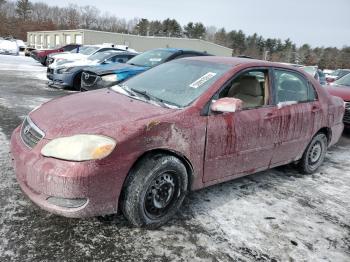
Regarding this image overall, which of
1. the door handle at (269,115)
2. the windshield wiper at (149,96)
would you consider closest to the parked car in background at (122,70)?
the windshield wiper at (149,96)

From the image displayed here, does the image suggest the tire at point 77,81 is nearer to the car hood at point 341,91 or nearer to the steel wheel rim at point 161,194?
the car hood at point 341,91

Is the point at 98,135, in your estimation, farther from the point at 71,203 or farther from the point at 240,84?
the point at 240,84

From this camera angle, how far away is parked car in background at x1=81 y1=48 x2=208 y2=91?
813 centimetres

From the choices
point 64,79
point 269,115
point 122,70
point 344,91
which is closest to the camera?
point 269,115

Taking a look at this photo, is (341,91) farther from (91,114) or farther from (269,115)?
(91,114)

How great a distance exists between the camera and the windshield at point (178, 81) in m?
3.57

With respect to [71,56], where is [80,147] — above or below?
below

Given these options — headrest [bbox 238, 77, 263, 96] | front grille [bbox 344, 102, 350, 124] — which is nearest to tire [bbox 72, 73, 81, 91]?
front grille [bbox 344, 102, 350, 124]

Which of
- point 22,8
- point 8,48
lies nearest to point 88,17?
point 22,8

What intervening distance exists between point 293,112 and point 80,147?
9.21 feet

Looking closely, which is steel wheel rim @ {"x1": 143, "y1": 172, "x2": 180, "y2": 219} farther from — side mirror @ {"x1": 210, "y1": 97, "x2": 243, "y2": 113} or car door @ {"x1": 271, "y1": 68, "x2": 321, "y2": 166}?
car door @ {"x1": 271, "y1": 68, "x2": 321, "y2": 166}

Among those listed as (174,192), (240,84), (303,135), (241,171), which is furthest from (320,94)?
(174,192)

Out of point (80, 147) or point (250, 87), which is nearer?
point (80, 147)

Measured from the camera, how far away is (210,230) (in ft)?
10.6
